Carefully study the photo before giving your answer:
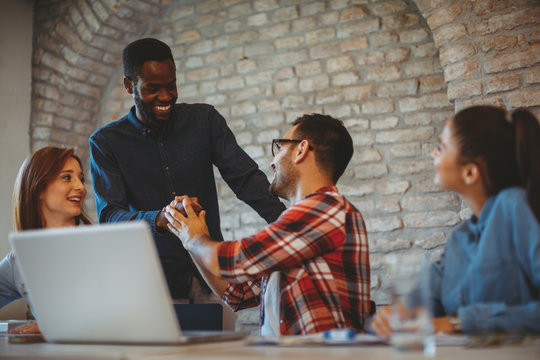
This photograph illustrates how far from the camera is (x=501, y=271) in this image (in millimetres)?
1344

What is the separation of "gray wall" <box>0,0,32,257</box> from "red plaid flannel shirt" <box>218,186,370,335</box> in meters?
3.33

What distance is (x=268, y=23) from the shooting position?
14.7 feet

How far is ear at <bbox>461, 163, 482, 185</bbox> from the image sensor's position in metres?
1.49

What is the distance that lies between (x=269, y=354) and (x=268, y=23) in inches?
148

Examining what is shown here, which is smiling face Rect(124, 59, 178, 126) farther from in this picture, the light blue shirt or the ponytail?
the ponytail

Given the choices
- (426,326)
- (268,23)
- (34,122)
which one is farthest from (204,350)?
(34,122)

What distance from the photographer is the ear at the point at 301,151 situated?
1913 mm

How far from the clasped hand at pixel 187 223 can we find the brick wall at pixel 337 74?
2.10 metres

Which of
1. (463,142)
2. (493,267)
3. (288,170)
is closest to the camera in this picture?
(493,267)

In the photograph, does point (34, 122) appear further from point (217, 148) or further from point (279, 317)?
point (279, 317)

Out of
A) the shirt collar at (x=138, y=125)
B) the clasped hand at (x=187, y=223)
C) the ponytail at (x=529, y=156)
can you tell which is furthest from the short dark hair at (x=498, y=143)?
the shirt collar at (x=138, y=125)

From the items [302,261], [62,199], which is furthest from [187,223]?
[62,199]

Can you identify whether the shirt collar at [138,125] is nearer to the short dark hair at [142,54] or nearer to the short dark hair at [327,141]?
the short dark hair at [142,54]

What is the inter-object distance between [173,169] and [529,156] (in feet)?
4.91
